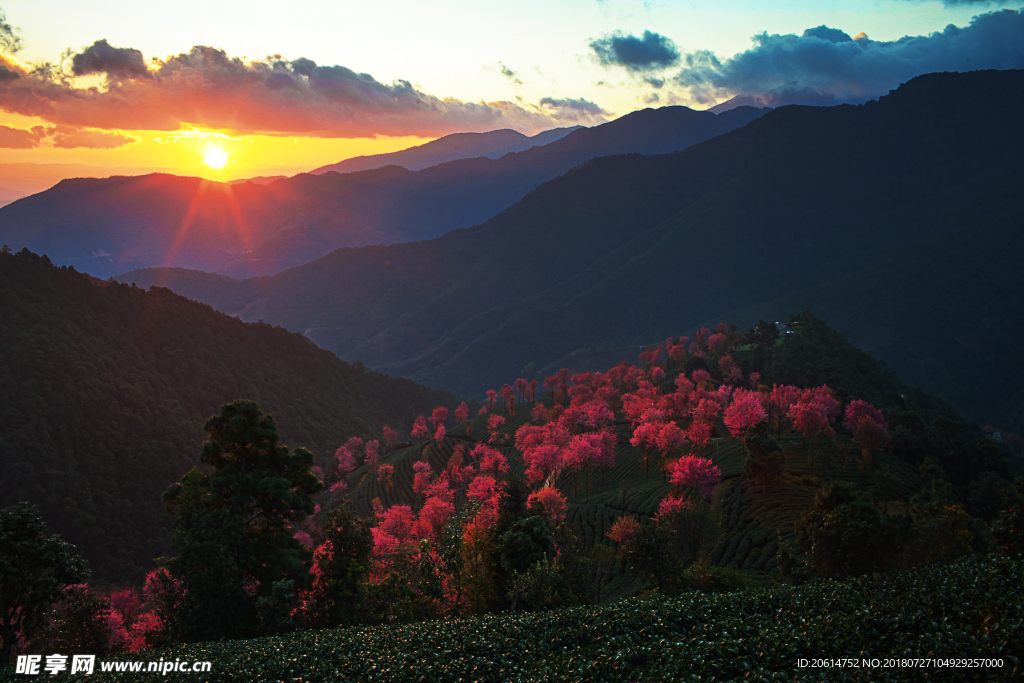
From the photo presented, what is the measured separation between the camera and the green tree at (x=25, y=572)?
106ft

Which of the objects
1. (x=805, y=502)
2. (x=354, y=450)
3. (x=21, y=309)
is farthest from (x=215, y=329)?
(x=805, y=502)

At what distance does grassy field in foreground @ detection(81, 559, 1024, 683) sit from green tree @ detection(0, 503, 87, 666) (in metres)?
9.04

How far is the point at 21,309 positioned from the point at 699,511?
170 metres

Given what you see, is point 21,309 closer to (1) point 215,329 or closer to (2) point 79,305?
(2) point 79,305

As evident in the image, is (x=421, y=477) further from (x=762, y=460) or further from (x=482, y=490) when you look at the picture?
(x=762, y=460)

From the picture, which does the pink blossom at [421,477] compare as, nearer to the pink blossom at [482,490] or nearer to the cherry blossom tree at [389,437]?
the pink blossom at [482,490]

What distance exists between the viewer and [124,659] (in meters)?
28.9

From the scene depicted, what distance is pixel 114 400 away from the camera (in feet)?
452

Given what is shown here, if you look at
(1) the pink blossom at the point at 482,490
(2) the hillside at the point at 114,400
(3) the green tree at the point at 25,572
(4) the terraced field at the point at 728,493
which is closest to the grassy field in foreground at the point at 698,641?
(3) the green tree at the point at 25,572

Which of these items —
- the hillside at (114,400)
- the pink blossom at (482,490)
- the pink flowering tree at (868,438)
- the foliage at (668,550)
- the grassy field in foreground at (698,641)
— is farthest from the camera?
the hillside at (114,400)

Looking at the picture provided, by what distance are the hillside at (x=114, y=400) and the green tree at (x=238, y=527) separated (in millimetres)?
81439

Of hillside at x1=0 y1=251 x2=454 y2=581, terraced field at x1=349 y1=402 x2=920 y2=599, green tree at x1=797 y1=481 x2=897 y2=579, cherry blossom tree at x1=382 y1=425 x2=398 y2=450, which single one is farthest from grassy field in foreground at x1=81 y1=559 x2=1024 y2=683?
cherry blossom tree at x1=382 y1=425 x2=398 y2=450

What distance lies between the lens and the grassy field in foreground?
19.6 meters

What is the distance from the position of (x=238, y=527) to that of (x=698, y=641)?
31033 millimetres
